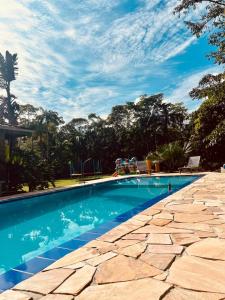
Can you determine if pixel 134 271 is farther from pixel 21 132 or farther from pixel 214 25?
pixel 21 132

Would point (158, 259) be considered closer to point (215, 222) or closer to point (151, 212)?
point (215, 222)

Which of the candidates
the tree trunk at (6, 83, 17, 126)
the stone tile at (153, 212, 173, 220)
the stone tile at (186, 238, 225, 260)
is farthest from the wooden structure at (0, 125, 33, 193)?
the tree trunk at (6, 83, 17, 126)

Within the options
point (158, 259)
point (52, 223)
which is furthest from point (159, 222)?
point (52, 223)

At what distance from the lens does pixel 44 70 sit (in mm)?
14977

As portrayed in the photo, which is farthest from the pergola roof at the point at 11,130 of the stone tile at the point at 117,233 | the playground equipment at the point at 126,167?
the stone tile at the point at 117,233

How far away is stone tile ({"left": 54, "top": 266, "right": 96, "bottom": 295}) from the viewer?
2.33m

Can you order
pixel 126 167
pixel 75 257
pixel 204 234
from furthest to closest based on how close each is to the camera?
pixel 126 167, pixel 204 234, pixel 75 257

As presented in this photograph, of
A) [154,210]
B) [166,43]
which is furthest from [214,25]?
[154,210]

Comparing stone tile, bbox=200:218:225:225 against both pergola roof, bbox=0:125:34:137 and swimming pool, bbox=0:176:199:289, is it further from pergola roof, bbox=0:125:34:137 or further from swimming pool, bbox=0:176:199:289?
pergola roof, bbox=0:125:34:137

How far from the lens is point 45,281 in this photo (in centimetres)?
256

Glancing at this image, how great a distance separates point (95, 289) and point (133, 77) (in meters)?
21.5

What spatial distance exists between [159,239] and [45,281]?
1571mm

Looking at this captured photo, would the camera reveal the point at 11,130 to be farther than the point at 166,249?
Yes

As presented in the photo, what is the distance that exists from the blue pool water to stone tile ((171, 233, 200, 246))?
2135 mm
